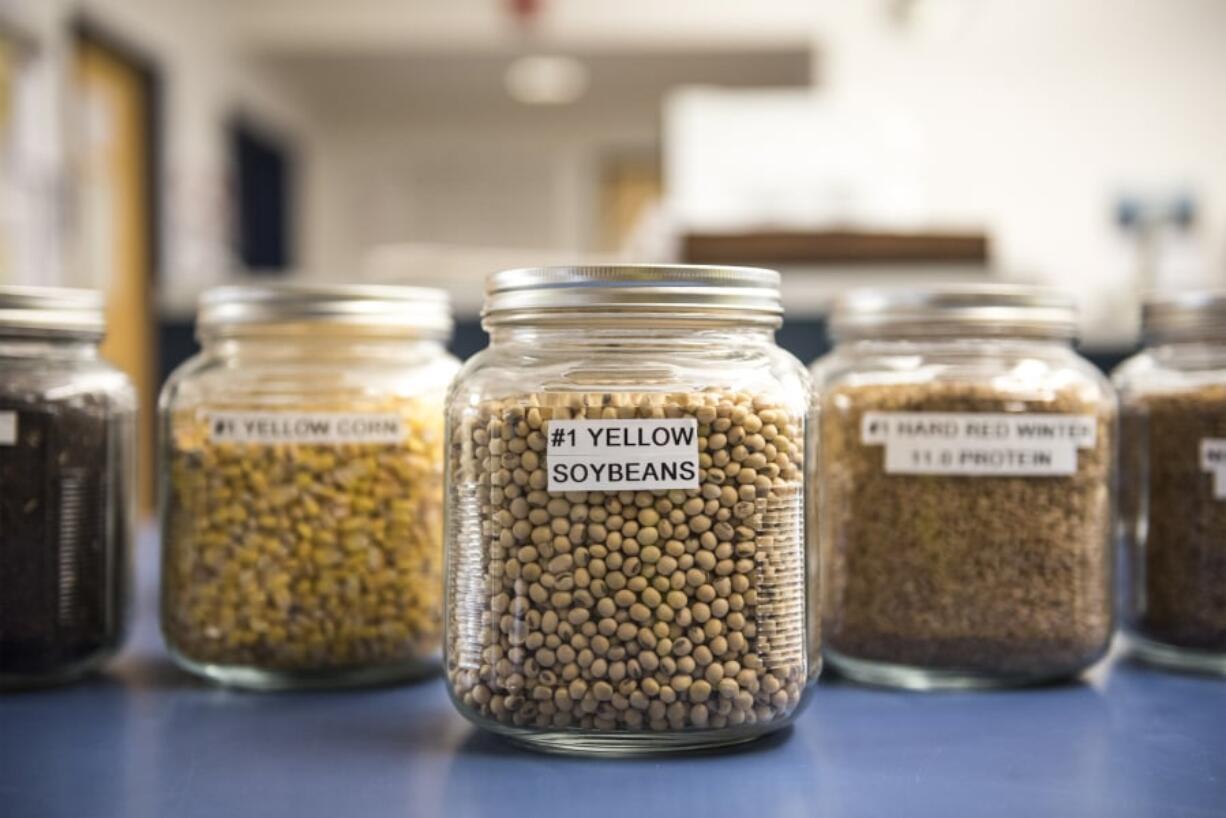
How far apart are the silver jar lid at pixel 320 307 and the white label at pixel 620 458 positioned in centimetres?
21

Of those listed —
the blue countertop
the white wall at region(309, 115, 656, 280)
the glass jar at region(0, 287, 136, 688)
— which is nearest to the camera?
the blue countertop

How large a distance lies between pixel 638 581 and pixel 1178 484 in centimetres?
42

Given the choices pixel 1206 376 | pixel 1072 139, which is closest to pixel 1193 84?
pixel 1072 139

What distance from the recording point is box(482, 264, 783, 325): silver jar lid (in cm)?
63

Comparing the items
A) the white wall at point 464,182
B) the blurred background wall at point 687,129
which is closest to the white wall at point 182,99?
the blurred background wall at point 687,129

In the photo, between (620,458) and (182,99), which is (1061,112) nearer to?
(182,99)

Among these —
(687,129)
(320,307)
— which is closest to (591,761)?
(320,307)

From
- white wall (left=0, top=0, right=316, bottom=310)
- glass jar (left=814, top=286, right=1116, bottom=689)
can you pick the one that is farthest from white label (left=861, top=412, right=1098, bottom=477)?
white wall (left=0, top=0, right=316, bottom=310)

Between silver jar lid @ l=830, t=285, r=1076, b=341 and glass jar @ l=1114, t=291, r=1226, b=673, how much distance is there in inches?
3.3

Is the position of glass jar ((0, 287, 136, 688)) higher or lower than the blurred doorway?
Result: lower

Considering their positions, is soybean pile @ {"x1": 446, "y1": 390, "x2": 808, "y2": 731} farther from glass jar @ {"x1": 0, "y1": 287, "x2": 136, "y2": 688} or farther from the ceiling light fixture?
the ceiling light fixture

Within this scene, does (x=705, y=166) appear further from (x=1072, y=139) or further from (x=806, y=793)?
(x=806, y=793)

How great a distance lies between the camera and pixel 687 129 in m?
3.68

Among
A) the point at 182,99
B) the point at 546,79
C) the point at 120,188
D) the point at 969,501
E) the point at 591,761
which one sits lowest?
the point at 591,761
